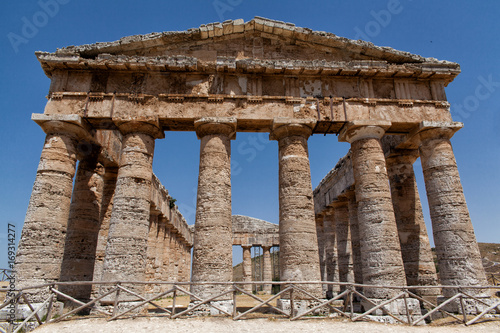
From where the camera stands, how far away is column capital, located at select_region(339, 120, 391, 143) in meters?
13.2

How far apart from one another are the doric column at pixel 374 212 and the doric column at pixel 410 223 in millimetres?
3245

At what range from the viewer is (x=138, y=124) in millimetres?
12812

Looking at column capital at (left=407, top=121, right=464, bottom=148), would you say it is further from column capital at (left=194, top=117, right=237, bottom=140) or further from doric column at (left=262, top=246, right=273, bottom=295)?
doric column at (left=262, top=246, right=273, bottom=295)

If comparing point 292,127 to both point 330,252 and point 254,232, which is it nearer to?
point 330,252

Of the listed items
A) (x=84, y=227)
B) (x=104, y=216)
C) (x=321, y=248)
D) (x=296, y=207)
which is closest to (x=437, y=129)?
(x=296, y=207)

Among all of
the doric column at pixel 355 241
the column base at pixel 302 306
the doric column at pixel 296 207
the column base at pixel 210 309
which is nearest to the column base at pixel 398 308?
the column base at pixel 302 306

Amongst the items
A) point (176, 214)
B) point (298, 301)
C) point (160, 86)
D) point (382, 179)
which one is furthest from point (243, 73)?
point (176, 214)

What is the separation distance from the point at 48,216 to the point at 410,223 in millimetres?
13994

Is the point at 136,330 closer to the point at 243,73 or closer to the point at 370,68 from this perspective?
the point at 243,73

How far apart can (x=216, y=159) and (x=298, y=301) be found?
216 inches

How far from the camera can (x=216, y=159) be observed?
493 inches

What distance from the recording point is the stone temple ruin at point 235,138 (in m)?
11.5

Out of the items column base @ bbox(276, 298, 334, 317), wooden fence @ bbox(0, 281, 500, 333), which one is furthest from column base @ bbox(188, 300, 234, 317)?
column base @ bbox(276, 298, 334, 317)

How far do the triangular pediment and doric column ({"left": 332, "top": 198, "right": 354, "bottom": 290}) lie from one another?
28.5ft
